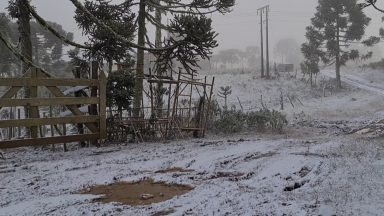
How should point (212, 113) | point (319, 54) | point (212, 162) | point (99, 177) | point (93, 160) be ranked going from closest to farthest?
point (99, 177) < point (212, 162) < point (93, 160) < point (212, 113) < point (319, 54)

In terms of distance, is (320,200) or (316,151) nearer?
(320,200)

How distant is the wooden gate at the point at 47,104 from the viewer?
916 centimetres

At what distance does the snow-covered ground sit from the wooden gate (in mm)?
429

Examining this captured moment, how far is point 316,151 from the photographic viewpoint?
797 cm

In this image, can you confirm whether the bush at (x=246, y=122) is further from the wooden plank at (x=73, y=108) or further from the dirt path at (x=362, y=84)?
the dirt path at (x=362, y=84)

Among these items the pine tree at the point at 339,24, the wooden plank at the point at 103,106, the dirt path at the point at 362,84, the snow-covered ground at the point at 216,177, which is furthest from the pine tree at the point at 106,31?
the pine tree at the point at 339,24

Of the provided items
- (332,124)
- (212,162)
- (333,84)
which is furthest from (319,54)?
(212,162)

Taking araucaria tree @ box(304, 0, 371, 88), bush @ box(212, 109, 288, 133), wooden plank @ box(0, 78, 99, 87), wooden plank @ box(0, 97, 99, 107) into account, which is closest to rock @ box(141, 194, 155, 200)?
wooden plank @ box(0, 97, 99, 107)

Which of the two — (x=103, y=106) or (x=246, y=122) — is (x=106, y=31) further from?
(x=246, y=122)

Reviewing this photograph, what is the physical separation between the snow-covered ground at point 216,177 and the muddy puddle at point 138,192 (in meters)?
0.18

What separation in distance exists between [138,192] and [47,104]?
464 cm

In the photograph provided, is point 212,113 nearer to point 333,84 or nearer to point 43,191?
point 43,191

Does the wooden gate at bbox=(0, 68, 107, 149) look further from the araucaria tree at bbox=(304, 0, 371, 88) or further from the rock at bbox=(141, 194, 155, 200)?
the araucaria tree at bbox=(304, 0, 371, 88)

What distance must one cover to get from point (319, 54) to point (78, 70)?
34776 millimetres
